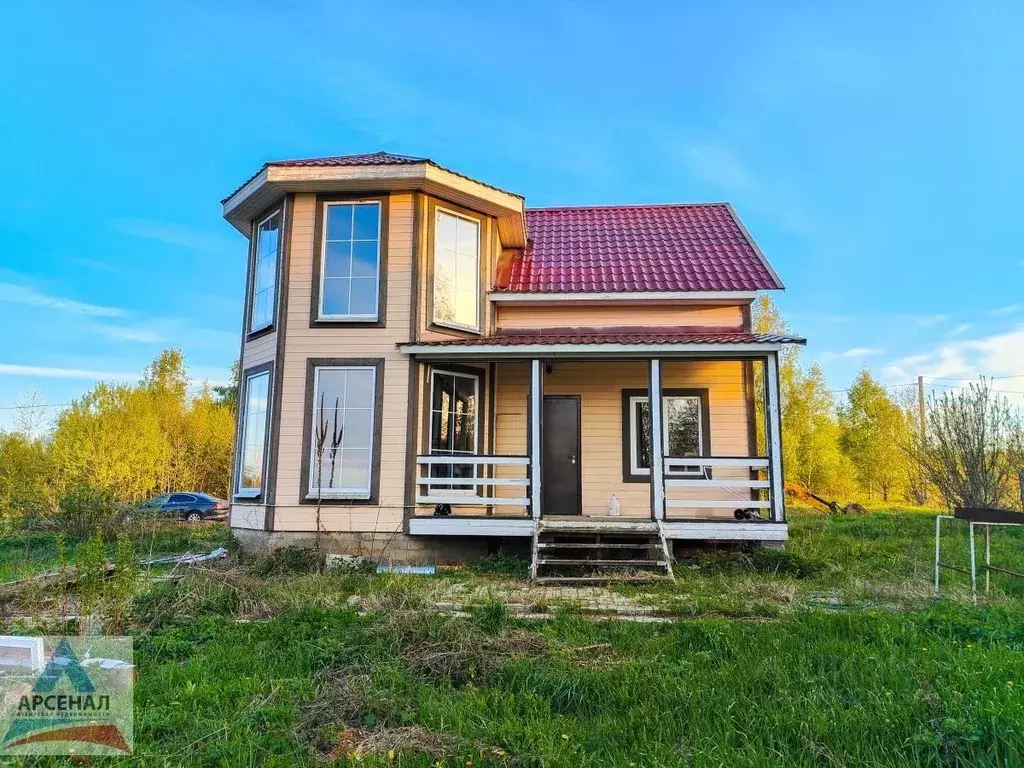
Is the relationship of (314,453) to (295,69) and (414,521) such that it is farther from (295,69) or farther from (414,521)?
(295,69)

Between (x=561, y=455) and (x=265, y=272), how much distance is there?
628cm

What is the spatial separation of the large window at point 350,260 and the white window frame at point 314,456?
0.92 meters

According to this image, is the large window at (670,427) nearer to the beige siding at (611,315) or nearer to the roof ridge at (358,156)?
the beige siding at (611,315)

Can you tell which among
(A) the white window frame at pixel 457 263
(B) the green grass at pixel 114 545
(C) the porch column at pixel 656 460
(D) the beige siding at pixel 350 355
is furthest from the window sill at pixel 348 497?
(C) the porch column at pixel 656 460

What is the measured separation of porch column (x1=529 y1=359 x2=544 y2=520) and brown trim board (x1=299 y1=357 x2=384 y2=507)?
239 centimetres

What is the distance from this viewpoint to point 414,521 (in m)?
9.06

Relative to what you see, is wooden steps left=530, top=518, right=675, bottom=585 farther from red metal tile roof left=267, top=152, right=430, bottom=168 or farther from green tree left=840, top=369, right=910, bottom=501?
green tree left=840, top=369, right=910, bottom=501

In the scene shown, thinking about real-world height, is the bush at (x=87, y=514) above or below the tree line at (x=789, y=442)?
below

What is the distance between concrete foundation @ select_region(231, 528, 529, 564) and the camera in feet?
29.8

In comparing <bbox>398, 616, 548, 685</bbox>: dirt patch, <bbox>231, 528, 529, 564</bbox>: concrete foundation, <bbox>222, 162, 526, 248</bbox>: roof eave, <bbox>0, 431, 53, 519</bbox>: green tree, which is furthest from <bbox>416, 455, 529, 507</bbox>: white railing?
<bbox>0, 431, 53, 519</bbox>: green tree

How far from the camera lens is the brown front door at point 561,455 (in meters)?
10.8

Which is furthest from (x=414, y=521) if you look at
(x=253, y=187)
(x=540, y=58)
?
(x=540, y=58)

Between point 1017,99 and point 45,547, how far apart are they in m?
21.9

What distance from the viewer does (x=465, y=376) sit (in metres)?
10.4
